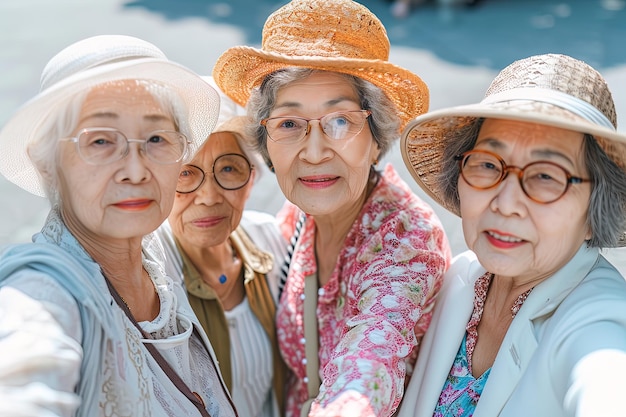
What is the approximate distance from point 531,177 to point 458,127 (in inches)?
13.3

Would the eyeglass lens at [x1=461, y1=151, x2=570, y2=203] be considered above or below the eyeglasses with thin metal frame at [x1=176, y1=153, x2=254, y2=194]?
above

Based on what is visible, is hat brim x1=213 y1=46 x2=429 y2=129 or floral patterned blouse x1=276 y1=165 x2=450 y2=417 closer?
floral patterned blouse x1=276 y1=165 x2=450 y2=417

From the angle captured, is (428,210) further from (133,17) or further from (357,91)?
(133,17)

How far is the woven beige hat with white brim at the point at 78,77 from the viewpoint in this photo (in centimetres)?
185

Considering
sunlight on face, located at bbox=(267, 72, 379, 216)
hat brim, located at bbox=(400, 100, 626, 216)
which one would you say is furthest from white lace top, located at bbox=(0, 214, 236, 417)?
hat brim, located at bbox=(400, 100, 626, 216)

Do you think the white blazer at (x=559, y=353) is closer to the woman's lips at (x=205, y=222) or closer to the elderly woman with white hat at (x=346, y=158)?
the elderly woman with white hat at (x=346, y=158)

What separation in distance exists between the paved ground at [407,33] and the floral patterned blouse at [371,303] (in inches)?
131

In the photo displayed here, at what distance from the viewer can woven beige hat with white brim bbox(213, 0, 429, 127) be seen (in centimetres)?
235

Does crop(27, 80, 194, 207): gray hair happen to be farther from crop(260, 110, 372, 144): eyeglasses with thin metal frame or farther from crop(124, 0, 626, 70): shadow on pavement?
crop(124, 0, 626, 70): shadow on pavement

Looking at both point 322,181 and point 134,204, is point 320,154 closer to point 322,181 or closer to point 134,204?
point 322,181

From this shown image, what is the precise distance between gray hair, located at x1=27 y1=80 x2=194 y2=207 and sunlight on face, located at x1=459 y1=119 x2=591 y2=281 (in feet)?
3.06

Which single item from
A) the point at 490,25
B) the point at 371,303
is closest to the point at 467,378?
the point at 371,303

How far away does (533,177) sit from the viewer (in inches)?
76.7

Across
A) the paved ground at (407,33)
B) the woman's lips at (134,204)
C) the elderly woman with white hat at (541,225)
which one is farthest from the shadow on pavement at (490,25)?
the woman's lips at (134,204)
